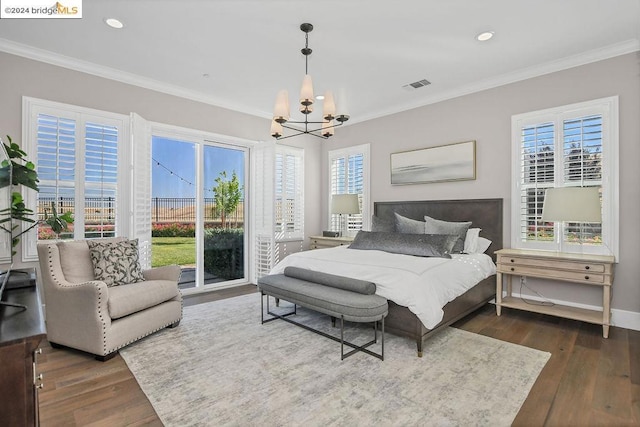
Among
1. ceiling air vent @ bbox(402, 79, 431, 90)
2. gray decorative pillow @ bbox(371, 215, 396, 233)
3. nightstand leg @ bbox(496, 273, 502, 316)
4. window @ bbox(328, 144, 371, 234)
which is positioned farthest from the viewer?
window @ bbox(328, 144, 371, 234)

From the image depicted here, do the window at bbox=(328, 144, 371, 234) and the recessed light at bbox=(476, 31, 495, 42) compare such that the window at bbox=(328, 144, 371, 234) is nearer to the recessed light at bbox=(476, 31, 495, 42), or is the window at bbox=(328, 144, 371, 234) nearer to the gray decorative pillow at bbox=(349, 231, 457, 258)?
the gray decorative pillow at bbox=(349, 231, 457, 258)

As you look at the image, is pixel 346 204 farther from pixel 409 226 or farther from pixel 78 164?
pixel 78 164

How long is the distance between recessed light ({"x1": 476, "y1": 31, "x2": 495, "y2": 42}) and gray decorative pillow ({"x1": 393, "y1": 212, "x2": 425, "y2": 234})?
2.27m

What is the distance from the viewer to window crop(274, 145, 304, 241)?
565 cm

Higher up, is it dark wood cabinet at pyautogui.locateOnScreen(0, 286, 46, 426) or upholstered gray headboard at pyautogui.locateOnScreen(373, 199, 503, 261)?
upholstered gray headboard at pyautogui.locateOnScreen(373, 199, 503, 261)

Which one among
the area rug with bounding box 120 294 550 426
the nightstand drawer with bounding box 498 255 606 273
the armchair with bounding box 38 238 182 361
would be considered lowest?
the area rug with bounding box 120 294 550 426

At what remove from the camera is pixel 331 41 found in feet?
10.5

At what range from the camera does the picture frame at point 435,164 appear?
174 inches

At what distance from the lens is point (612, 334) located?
3141 mm

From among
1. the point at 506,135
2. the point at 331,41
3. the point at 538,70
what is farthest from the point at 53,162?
the point at 538,70

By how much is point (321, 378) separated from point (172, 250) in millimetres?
3341

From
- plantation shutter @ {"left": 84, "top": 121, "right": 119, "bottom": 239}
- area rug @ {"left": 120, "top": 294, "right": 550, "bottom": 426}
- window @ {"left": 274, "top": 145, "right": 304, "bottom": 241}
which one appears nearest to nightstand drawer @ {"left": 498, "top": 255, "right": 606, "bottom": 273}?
area rug @ {"left": 120, "top": 294, "right": 550, "bottom": 426}

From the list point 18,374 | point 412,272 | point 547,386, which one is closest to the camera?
point 18,374

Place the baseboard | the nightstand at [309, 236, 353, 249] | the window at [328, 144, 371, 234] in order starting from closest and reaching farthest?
the baseboard, the nightstand at [309, 236, 353, 249], the window at [328, 144, 371, 234]
